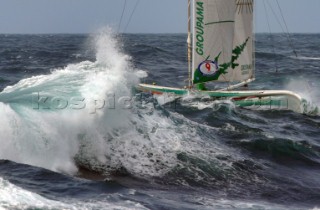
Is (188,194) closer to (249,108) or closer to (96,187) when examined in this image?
(96,187)

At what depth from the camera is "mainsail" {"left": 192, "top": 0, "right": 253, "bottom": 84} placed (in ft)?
77.7

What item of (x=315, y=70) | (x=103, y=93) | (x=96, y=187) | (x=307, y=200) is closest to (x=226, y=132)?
(x=103, y=93)

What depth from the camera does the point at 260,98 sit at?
77.5 feet

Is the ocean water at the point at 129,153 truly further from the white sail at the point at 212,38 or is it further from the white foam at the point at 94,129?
the white sail at the point at 212,38

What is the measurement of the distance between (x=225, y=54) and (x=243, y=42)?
1.45 metres

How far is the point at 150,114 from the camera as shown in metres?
17.2

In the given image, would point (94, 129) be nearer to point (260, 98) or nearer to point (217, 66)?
point (260, 98)

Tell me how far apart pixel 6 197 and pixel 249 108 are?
16.2 metres

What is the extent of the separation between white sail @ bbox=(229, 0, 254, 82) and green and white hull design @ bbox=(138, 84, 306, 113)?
1732 millimetres

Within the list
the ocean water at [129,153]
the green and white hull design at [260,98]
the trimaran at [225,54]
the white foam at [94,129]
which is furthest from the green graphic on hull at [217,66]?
the white foam at [94,129]

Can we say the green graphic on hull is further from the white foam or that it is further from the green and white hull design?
the white foam

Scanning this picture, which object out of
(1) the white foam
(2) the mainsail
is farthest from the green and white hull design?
(1) the white foam

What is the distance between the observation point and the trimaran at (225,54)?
77.3 feet

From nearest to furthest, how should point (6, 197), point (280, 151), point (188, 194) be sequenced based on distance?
1. point (6, 197)
2. point (188, 194)
3. point (280, 151)
